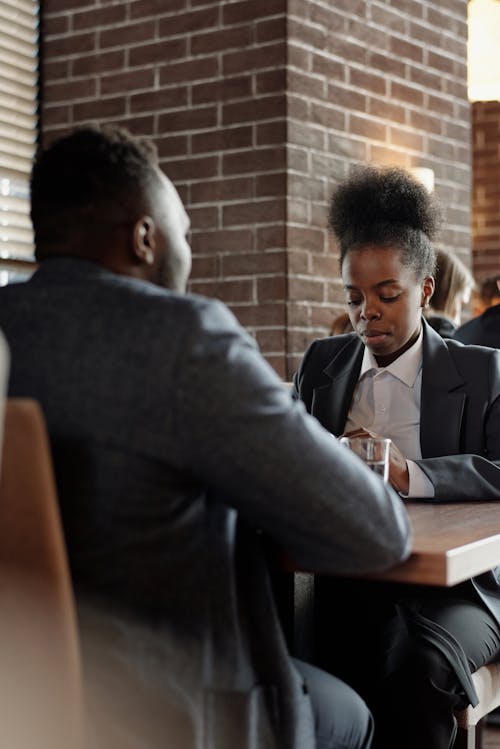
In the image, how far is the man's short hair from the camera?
52.4 inches

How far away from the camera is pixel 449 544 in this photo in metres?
1.49

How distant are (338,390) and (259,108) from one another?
66.9 inches

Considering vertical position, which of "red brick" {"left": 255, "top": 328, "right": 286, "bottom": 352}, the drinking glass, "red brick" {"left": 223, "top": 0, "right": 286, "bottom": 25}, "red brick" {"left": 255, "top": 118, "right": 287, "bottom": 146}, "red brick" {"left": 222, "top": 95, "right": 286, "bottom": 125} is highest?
"red brick" {"left": 223, "top": 0, "right": 286, "bottom": 25}

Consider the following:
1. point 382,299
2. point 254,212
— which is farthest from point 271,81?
point 382,299

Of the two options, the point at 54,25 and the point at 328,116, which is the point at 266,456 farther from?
the point at 54,25

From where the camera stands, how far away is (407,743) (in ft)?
6.07

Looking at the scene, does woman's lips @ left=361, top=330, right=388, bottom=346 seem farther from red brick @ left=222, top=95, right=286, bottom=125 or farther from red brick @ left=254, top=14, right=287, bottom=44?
red brick @ left=254, top=14, right=287, bottom=44

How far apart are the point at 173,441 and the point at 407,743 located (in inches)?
38.1

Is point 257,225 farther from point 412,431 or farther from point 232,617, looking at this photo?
point 232,617

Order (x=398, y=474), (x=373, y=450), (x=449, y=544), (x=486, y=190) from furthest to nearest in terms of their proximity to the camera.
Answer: (x=486, y=190)
(x=398, y=474)
(x=373, y=450)
(x=449, y=544)

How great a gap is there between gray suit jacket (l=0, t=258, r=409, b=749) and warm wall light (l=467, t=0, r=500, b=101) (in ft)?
9.76

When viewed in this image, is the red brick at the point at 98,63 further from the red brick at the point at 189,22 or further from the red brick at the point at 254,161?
the red brick at the point at 254,161

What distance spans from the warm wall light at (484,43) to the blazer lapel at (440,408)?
2042mm

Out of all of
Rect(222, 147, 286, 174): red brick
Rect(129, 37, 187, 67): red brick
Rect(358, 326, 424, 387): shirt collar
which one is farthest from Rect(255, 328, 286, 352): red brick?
Rect(358, 326, 424, 387): shirt collar
